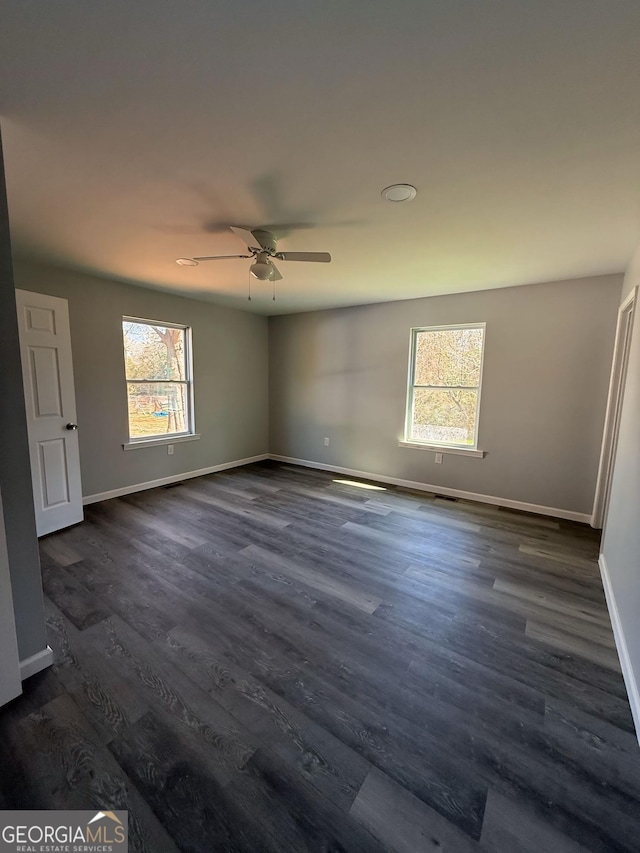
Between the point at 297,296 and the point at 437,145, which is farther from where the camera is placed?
the point at 297,296

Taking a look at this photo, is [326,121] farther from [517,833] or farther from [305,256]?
[517,833]

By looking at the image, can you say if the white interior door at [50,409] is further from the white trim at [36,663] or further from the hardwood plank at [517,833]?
the hardwood plank at [517,833]

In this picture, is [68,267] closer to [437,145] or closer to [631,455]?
[437,145]

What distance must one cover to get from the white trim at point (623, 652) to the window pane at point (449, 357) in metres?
2.36

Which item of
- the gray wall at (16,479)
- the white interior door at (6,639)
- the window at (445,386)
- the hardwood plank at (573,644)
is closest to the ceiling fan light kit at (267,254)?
the gray wall at (16,479)

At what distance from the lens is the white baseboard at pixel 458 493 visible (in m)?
3.63

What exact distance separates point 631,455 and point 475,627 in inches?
57.4

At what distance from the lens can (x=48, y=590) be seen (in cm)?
230

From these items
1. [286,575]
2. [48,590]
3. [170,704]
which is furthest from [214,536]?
[170,704]

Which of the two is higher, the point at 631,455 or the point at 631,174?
the point at 631,174

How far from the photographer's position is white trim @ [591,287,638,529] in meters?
2.84

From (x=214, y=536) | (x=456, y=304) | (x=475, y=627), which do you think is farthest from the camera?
(x=456, y=304)

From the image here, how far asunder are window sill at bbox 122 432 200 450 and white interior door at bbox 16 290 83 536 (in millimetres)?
811

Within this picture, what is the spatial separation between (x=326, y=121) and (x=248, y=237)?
3.07 feet
